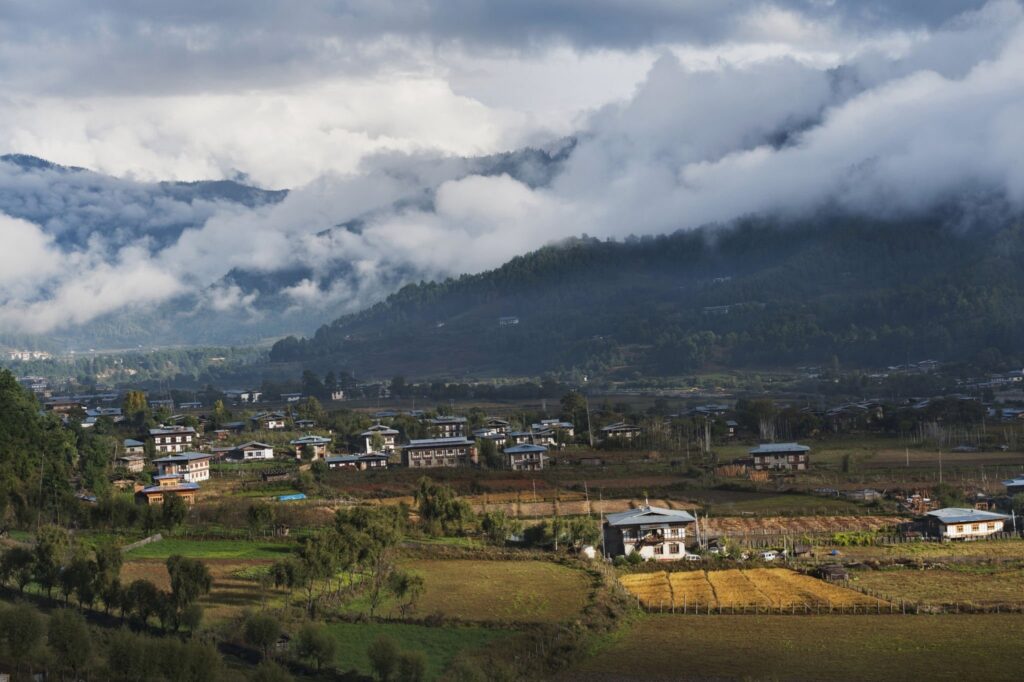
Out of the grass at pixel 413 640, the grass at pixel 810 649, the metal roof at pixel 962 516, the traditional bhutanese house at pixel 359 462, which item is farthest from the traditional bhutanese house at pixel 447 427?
the grass at pixel 810 649

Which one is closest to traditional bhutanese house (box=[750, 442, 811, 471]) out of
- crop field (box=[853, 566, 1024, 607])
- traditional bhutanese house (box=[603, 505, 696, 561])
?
traditional bhutanese house (box=[603, 505, 696, 561])

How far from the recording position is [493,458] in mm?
61719

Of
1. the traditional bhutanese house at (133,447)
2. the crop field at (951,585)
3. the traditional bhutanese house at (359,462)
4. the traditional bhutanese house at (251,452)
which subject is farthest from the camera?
the traditional bhutanese house at (251,452)

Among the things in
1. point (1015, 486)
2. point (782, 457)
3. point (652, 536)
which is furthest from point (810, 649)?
point (782, 457)

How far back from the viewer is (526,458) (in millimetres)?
60719

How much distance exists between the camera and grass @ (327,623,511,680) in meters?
25.4

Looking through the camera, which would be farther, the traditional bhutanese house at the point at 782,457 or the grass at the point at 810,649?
the traditional bhutanese house at the point at 782,457

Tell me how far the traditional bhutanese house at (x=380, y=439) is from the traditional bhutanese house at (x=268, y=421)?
9.21 meters

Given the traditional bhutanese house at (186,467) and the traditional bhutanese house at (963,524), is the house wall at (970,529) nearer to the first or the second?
the traditional bhutanese house at (963,524)

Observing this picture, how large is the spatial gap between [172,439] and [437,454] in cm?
1530

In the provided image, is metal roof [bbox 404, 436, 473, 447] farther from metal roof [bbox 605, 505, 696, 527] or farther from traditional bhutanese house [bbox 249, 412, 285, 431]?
metal roof [bbox 605, 505, 696, 527]

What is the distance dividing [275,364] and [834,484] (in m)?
125

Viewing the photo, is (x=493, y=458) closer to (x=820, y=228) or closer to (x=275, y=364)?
(x=275, y=364)

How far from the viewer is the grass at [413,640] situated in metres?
25.4
